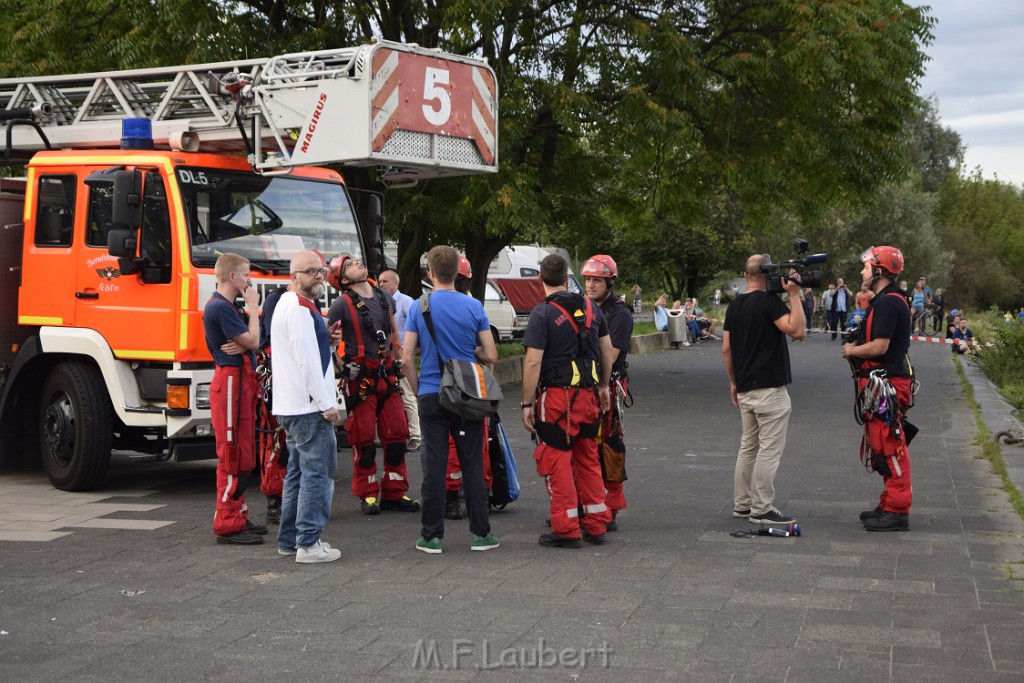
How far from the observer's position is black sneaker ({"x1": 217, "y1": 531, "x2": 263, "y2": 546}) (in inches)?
304

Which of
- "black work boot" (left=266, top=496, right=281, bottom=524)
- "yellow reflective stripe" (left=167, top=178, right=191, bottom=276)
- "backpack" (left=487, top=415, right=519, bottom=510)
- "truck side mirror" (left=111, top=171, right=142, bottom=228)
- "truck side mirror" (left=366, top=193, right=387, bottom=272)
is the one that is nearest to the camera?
"black work boot" (left=266, top=496, right=281, bottom=524)

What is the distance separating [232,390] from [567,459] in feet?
Result: 7.05

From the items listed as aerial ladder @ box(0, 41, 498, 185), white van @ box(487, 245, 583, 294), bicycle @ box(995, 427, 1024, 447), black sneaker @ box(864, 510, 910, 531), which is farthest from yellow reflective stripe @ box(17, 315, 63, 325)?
white van @ box(487, 245, 583, 294)

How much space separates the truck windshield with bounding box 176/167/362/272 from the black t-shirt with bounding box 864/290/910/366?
174 inches

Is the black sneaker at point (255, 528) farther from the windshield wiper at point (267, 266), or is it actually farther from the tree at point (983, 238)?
the tree at point (983, 238)

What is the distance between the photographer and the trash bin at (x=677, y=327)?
30.3m

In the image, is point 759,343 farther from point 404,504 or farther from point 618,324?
point 404,504

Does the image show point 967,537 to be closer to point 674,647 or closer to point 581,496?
point 581,496

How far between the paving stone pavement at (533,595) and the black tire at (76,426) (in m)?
0.25

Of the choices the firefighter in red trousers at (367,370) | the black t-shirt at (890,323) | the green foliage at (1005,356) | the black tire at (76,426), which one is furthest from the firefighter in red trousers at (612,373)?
the green foliage at (1005,356)

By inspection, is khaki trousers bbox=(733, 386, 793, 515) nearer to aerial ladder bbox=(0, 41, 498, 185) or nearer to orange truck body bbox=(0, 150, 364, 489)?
aerial ladder bbox=(0, 41, 498, 185)

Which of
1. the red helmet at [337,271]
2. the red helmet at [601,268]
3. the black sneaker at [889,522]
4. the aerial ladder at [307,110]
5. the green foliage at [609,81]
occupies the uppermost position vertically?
the green foliage at [609,81]

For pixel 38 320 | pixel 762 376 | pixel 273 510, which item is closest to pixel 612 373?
Answer: pixel 762 376
